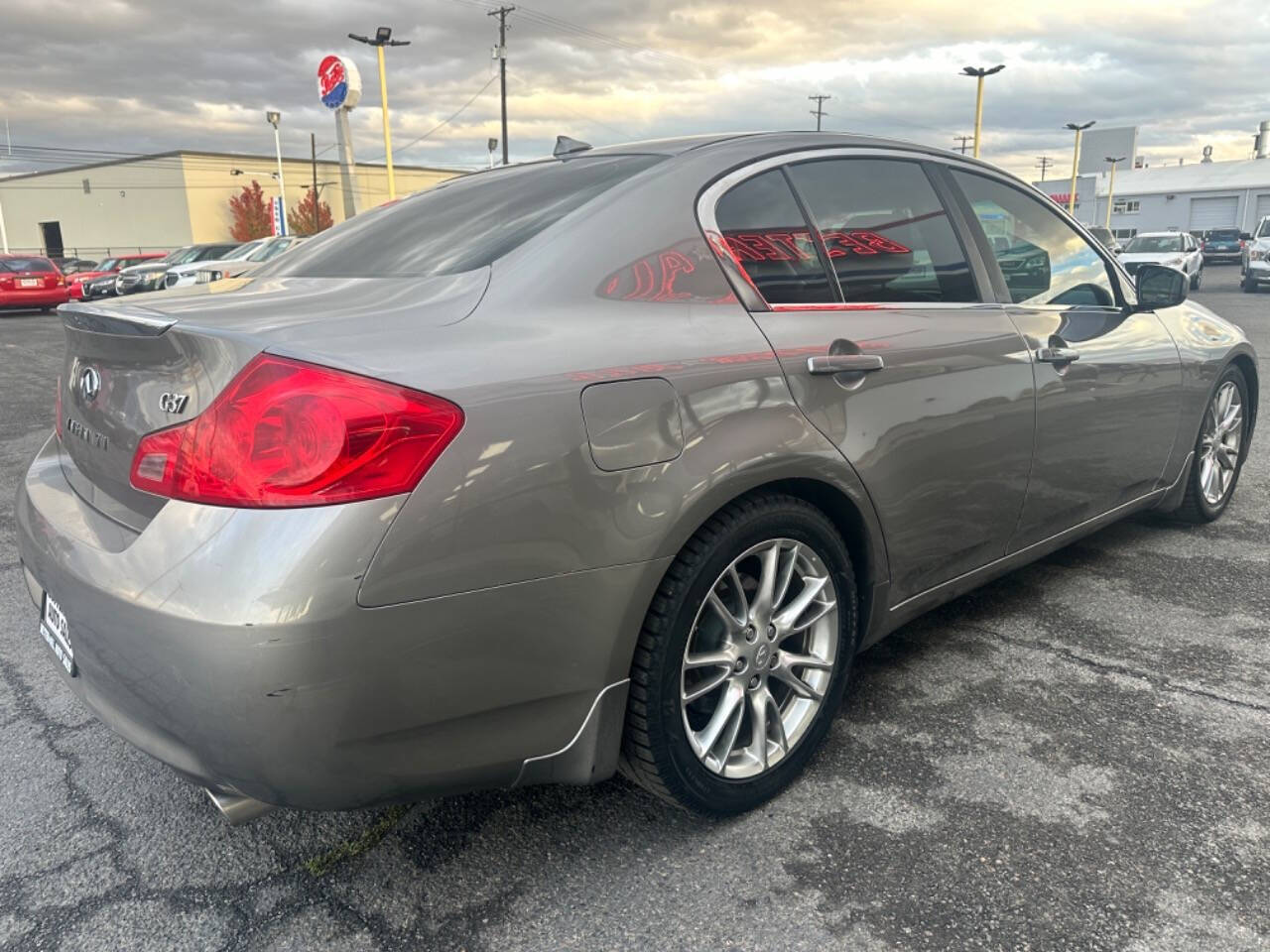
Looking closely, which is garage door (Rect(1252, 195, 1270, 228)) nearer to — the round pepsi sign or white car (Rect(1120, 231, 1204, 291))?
white car (Rect(1120, 231, 1204, 291))

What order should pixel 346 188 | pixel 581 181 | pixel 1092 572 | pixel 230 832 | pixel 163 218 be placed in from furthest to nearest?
pixel 163 218 < pixel 346 188 < pixel 1092 572 < pixel 581 181 < pixel 230 832

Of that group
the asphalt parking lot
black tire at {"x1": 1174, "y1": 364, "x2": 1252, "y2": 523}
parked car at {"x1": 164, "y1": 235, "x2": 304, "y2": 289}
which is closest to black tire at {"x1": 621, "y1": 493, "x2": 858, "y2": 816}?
the asphalt parking lot

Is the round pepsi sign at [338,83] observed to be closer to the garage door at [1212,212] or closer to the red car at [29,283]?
the red car at [29,283]

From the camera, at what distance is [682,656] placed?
6.73ft

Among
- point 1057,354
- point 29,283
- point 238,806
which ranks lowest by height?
point 238,806

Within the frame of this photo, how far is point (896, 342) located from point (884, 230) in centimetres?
39

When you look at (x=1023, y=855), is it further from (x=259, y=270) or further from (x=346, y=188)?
(x=346, y=188)

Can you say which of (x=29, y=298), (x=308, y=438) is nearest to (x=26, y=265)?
(x=29, y=298)

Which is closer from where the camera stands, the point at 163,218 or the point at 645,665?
the point at 645,665

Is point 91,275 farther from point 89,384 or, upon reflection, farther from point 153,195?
point 153,195

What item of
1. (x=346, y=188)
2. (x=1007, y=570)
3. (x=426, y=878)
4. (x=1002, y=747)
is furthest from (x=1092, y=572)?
(x=346, y=188)

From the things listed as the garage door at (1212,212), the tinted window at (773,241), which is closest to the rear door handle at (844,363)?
the tinted window at (773,241)

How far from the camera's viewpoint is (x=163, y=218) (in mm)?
58562

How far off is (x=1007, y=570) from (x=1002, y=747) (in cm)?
75
